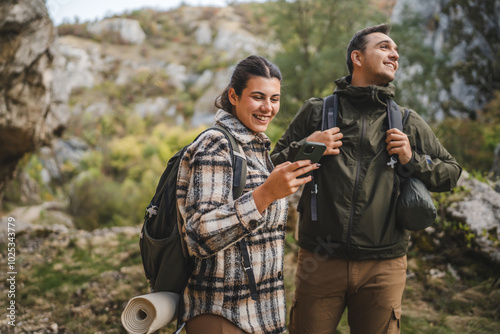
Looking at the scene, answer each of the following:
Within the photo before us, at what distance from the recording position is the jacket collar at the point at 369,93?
1683 mm

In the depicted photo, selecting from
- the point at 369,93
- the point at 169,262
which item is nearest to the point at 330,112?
the point at 369,93

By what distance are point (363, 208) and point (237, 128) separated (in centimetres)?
74

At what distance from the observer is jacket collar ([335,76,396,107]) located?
66.2 inches

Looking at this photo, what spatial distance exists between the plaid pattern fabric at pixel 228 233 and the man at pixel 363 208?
43cm

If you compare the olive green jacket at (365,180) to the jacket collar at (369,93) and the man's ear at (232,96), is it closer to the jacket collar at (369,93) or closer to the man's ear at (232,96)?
the jacket collar at (369,93)

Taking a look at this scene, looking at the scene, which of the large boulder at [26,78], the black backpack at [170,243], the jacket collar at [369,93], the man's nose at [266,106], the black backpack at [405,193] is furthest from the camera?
the large boulder at [26,78]

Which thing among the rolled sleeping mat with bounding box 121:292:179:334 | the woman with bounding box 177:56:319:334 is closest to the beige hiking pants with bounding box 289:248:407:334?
the woman with bounding box 177:56:319:334

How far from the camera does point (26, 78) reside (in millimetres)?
5109

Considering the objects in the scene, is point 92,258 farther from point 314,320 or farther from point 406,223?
point 406,223

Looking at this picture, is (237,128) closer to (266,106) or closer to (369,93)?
(266,106)

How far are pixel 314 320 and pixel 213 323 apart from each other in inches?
27.0

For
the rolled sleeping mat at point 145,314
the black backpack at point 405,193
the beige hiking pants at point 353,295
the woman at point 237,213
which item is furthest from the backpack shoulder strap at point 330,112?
the rolled sleeping mat at point 145,314

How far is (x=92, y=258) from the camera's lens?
4465 millimetres

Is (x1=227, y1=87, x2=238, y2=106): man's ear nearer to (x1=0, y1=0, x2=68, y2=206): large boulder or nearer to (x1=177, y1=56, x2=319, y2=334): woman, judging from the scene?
(x1=177, y1=56, x2=319, y2=334): woman
